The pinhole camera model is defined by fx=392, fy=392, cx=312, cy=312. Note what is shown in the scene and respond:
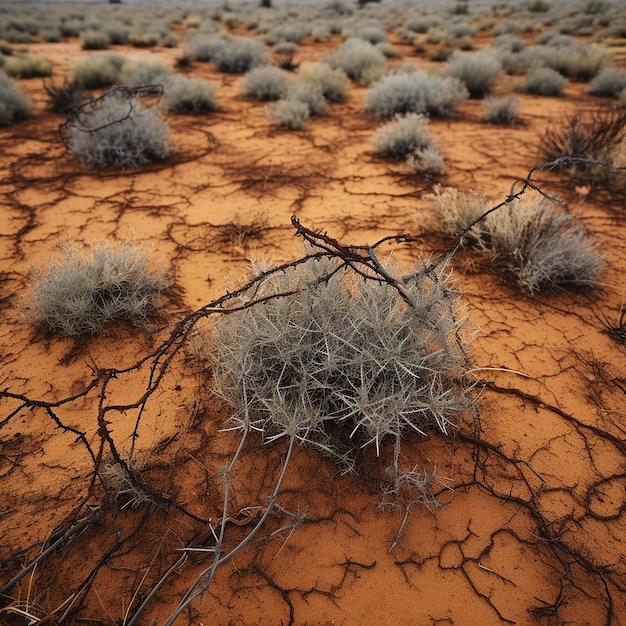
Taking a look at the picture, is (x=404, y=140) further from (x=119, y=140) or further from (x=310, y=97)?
(x=119, y=140)

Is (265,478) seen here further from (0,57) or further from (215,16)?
(215,16)

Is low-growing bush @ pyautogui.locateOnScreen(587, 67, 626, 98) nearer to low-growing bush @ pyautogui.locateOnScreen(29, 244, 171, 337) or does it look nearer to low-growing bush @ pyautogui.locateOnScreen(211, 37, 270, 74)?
low-growing bush @ pyautogui.locateOnScreen(211, 37, 270, 74)

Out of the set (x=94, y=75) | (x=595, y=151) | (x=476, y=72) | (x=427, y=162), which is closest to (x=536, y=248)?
(x=427, y=162)

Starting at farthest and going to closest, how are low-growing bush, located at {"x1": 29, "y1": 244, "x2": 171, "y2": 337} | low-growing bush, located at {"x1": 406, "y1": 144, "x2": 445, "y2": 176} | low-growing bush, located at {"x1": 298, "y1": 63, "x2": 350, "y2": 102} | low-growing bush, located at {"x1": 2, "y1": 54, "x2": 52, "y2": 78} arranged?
1. low-growing bush, located at {"x1": 2, "y1": 54, "x2": 52, "y2": 78}
2. low-growing bush, located at {"x1": 298, "y1": 63, "x2": 350, "y2": 102}
3. low-growing bush, located at {"x1": 406, "y1": 144, "x2": 445, "y2": 176}
4. low-growing bush, located at {"x1": 29, "y1": 244, "x2": 171, "y2": 337}

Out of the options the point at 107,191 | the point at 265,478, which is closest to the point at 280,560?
the point at 265,478

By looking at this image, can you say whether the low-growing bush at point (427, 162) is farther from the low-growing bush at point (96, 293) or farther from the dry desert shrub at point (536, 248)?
the low-growing bush at point (96, 293)

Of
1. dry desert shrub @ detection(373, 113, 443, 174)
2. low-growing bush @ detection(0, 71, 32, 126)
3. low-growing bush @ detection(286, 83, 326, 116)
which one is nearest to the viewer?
dry desert shrub @ detection(373, 113, 443, 174)

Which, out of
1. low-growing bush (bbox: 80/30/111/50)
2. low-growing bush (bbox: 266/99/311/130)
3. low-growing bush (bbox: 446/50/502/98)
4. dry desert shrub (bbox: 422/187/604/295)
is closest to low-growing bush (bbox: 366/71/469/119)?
low-growing bush (bbox: 266/99/311/130)

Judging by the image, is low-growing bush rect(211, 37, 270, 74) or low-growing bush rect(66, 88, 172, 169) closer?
low-growing bush rect(66, 88, 172, 169)
